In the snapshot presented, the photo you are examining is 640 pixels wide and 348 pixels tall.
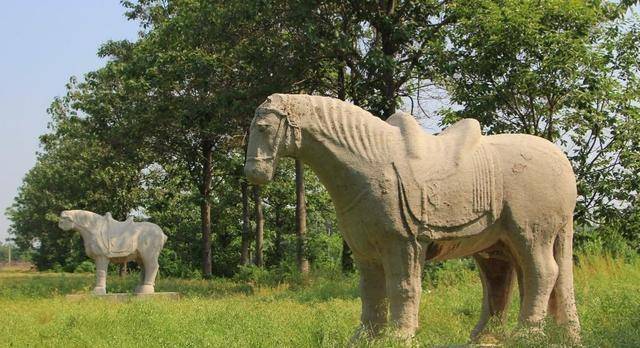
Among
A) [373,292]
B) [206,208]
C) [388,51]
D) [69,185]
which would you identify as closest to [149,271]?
[388,51]

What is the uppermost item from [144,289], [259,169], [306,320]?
[259,169]

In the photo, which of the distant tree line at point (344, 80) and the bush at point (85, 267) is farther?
the bush at point (85, 267)

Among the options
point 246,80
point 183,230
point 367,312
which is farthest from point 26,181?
point 367,312

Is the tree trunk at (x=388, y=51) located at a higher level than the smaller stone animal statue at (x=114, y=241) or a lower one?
higher

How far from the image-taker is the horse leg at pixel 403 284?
5.45m

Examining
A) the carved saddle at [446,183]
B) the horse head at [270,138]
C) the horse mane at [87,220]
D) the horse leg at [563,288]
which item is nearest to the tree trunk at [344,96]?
the horse mane at [87,220]

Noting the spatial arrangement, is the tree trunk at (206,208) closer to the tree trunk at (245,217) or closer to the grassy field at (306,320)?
the tree trunk at (245,217)

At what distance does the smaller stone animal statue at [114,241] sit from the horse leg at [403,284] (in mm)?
11431

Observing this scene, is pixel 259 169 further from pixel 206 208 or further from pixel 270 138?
pixel 206 208

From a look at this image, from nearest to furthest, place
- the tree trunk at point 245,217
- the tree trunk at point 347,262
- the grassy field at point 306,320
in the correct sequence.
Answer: the grassy field at point 306,320
the tree trunk at point 347,262
the tree trunk at point 245,217

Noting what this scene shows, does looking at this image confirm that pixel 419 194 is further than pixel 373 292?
No

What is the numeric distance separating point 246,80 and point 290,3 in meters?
2.06

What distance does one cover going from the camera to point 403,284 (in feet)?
17.9

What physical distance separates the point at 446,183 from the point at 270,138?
128cm
